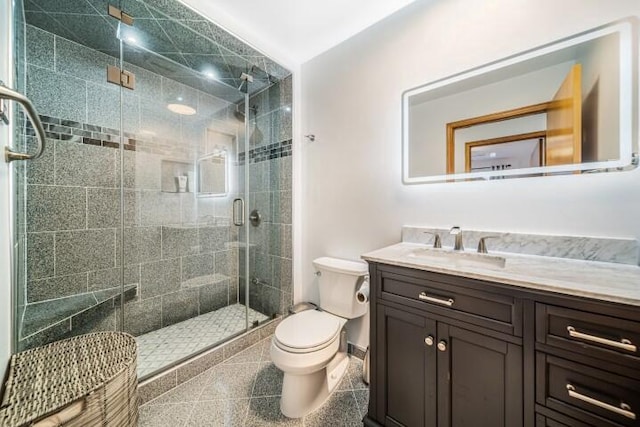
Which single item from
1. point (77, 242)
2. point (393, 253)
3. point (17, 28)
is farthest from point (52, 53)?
point (393, 253)

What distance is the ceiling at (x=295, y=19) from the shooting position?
163cm

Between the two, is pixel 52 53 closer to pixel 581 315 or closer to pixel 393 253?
pixel 393 253

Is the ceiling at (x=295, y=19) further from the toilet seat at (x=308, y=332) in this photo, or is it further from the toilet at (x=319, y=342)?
the toilet seat at (x=308, y=332)

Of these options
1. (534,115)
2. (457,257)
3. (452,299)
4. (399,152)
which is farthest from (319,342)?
(534,115)

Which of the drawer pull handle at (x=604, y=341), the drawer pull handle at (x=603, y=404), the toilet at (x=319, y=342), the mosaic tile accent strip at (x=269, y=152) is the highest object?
the mosaic tile accent strip at (x=269, y=152)

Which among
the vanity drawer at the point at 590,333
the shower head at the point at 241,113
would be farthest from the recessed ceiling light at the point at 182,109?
the vanity drawer at the point at 590,333

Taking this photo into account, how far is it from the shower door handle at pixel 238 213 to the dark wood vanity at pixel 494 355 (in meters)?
1.61

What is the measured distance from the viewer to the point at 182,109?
2.27 metres

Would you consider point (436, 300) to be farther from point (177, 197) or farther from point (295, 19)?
point (177, 197)

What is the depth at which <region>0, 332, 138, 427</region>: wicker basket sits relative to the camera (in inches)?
32.2

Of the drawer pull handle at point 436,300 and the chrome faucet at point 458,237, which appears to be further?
the chrome faucet at point 458,237

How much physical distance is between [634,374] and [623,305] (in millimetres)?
185

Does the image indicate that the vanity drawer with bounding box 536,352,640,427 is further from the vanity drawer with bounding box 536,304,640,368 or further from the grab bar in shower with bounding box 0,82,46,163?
the grab bar in shower with bounding box 0,82,46,163

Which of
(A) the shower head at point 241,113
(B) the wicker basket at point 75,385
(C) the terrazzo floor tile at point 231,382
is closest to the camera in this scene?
(B) the wicker basket at point 75,385
